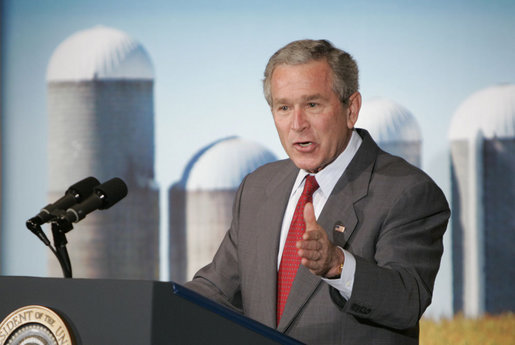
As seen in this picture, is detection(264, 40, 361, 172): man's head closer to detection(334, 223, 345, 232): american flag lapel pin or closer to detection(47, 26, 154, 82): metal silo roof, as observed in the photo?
detection(334, 223, 345, 232): american flag lapel pin

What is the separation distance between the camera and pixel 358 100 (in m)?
2.11

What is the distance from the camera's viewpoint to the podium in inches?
46.6

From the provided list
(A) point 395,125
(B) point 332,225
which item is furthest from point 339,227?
(A) point 395,125

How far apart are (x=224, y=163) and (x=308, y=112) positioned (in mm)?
2883

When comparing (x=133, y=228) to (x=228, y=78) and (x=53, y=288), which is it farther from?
(x=53, y=288)

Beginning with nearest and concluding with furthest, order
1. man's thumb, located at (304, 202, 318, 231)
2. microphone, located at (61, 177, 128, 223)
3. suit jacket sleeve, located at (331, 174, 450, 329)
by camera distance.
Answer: man's thumb, located at (304, 202, 318, 231) < suit jacket sleeve, located at (331, 174, 450, 329) < microphone, located at (61, 177, 128, 223)

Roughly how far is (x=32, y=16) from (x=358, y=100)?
382cm

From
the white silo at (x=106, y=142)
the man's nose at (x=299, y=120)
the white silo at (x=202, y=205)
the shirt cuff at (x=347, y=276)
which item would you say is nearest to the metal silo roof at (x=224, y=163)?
the white silo at (x=202, y=205)

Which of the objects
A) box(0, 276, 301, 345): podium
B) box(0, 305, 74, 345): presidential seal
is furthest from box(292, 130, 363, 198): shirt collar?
box(0, 305, 74, 345): presidential seal

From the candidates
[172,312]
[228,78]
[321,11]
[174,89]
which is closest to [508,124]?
[321,11]

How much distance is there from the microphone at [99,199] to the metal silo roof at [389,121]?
2.98 meters

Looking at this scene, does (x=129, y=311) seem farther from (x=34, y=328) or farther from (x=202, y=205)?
(x=202, y=205)

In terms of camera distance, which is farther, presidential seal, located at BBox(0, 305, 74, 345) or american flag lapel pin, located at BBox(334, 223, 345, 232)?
american flag lapel pin, located at BBox(334, 223, 345, 232)

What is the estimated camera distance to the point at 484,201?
459cm
